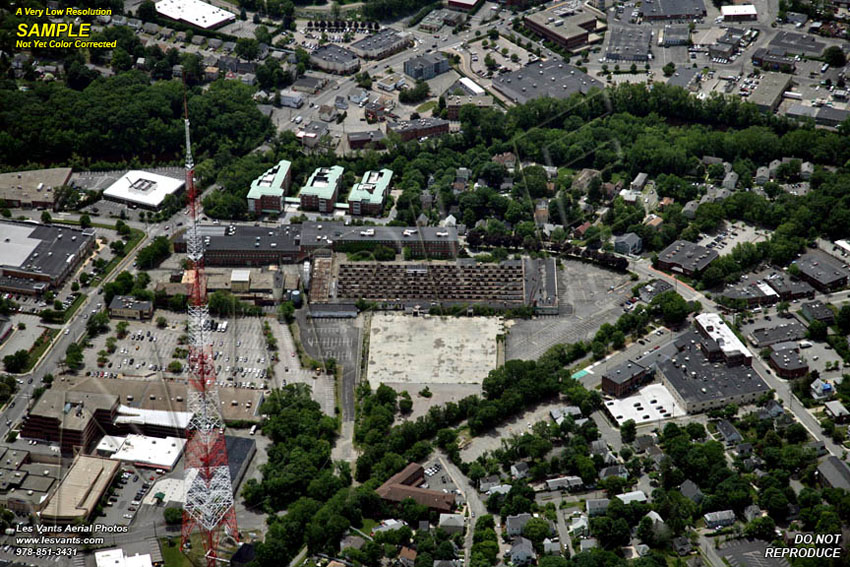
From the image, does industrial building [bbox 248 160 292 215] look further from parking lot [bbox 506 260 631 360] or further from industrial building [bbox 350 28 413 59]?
industrial building [bbox 350 28 413 59]

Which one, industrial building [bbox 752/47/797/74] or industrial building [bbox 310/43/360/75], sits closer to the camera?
industrial building [bbox 752/47/797/74]

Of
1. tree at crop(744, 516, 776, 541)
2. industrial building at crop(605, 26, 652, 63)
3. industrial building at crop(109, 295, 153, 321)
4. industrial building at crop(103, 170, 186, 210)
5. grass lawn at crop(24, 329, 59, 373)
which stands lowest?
grass lawn at crop(24, 329, 59, 373)

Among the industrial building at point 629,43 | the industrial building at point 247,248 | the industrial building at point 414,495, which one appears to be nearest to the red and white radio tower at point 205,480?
the industrial building at point 414,495

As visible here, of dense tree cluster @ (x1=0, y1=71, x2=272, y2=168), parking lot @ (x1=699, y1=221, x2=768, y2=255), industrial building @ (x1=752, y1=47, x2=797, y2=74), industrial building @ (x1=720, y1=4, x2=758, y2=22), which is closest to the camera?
parking lot @ (x1=699, y1=221, x2=768, y2=255)

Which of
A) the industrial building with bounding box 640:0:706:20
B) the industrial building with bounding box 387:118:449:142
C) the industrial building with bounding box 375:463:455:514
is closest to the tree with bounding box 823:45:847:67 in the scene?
the industrial building with bounding box 640:0:706:20

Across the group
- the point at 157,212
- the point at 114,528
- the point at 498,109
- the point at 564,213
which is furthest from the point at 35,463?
the point at 498,109

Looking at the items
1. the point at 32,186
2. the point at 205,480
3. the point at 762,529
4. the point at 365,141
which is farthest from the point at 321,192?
the point at 762,529
